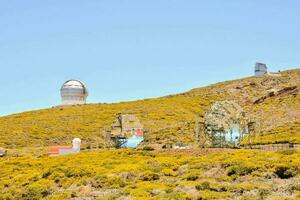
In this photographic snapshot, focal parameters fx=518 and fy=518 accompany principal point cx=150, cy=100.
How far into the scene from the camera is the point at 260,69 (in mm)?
134375

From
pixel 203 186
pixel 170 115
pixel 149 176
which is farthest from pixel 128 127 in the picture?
pixel 170 115

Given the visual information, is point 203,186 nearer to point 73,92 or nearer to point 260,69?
point 73,92

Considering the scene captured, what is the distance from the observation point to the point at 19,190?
1312 inches

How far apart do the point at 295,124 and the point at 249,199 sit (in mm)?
45370

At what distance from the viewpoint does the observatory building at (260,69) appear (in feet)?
440

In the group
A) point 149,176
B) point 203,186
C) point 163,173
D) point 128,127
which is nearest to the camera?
point 203,186

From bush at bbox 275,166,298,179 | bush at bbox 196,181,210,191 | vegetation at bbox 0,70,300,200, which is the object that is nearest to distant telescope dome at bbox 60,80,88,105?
vegetation at bbox 0,70,300,200

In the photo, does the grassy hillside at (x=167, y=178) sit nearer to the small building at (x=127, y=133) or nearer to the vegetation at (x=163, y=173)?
the vegetation at (x=163, y=173)

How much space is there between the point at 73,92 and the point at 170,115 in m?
29.5

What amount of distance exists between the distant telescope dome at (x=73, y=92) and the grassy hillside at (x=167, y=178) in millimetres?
80701

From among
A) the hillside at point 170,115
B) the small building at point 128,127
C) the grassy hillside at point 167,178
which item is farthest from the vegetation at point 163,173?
the small building at point 128,127

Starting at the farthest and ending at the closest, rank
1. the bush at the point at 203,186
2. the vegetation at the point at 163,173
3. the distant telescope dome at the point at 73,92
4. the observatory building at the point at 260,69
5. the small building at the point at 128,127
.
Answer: the observatory building at the point at 260,69, the distant telescope dome at the point at 73,92, the small building at the point at 128,127, the bush at the point at 203,186, the vegetation at the point at 163,173

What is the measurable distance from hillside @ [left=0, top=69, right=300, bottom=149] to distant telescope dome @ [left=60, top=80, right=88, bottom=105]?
5.50 metres

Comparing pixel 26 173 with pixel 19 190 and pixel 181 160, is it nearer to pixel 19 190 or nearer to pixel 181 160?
pixel 19 190
